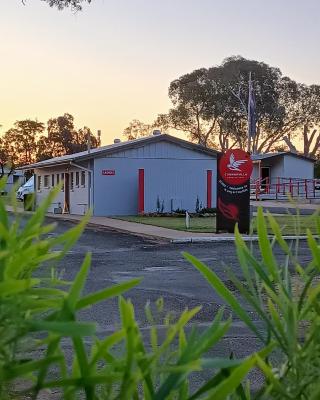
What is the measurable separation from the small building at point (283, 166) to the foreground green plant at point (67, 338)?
66.6 meters

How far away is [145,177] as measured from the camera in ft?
125

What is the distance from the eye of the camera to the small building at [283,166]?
67.6m

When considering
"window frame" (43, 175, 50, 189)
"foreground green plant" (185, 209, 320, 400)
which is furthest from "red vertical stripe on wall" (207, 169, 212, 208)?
"foreground green plant" (185, 209, 320, 400)

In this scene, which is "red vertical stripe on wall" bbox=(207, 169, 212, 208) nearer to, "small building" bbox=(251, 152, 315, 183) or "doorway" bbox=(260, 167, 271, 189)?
"small building" bbox=(251, 152, 315, 183)

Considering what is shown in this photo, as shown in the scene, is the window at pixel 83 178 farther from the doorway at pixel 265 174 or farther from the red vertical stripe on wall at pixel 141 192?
the doorway at pixel 265 174

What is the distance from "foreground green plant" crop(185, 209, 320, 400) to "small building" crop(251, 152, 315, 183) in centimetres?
6636

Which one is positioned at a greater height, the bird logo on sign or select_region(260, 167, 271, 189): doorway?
select_region(260, 167, 271, 189): doorway

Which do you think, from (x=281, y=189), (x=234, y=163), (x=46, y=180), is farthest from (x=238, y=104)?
(x=234, y=163)

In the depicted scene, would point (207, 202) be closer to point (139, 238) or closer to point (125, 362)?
point (139, 238)

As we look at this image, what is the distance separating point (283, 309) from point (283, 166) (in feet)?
221

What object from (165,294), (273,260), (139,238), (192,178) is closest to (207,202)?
(192,178)

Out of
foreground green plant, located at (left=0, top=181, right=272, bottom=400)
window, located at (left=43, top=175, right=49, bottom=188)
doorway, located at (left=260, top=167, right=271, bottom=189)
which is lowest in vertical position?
foreground green plant, located at (left=0, top=181, right=272, bottom=400)

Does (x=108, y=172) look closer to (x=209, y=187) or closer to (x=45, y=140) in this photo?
(x=209, y=187)

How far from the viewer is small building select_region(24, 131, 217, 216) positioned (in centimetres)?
3756
